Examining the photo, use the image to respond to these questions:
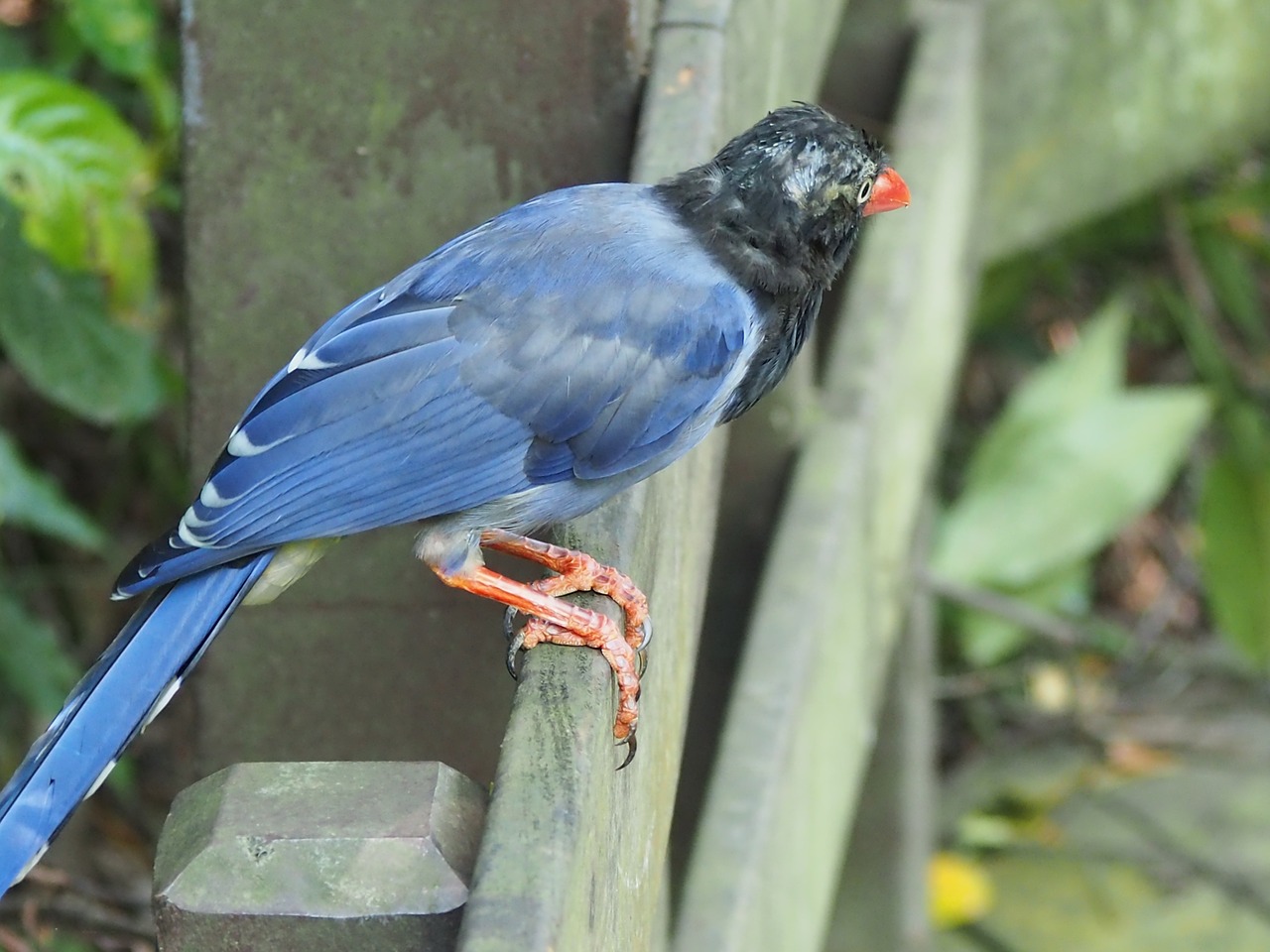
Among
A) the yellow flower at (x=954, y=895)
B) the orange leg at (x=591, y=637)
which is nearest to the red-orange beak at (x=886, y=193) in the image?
the orange leg at (x=591, y=637)

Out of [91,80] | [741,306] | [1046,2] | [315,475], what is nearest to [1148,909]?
[1046,2]

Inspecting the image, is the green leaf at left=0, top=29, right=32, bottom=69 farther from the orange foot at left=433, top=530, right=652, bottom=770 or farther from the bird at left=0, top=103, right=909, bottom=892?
the orange foot at left=433, top=530, right=652, bottom=770

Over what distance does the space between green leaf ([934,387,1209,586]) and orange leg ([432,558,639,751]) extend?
114 inches

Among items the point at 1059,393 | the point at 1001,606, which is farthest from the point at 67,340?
the point at 1059,393

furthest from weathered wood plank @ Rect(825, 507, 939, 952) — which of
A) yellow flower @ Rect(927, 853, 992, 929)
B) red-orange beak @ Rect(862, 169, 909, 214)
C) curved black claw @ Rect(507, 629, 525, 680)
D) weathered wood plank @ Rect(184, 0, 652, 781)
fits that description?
curved black claw @ Rect(507, 629, 525, 680)

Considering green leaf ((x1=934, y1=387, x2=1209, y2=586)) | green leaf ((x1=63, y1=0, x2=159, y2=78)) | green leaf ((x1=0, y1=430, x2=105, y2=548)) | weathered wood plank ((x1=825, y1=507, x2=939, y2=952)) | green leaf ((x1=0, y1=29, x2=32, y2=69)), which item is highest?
green leaf ((x1=63, y1=0, x2=159, y2=78))

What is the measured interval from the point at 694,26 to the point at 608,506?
32.5 inches

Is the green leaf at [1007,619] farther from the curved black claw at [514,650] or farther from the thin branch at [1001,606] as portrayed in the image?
the curved black claw at [514,650]

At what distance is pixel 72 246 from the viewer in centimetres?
293

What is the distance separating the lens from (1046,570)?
499 cm

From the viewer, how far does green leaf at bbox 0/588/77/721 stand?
3480 mm

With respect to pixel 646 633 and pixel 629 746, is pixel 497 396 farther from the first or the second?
pixel 629 746

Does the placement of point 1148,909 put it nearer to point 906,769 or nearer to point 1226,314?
point 906,769

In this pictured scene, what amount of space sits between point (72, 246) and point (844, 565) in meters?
1.57
